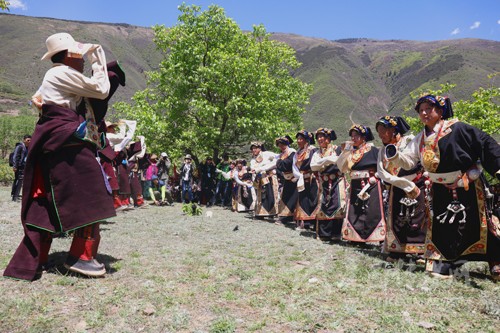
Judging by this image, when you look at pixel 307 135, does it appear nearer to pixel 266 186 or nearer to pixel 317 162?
pixel 317 162

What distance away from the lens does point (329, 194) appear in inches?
281

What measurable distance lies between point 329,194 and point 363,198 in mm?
1155

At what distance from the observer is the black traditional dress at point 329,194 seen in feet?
22.7

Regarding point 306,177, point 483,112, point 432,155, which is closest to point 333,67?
point 483,112

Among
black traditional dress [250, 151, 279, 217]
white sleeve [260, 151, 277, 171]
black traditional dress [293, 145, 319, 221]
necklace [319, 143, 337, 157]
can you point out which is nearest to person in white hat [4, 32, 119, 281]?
necklace [319, 143, 337, 157]

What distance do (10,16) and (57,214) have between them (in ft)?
455

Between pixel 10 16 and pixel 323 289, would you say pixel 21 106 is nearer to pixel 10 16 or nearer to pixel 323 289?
pixel 323 289

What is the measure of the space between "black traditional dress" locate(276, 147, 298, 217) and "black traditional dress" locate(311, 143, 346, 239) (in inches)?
78.7

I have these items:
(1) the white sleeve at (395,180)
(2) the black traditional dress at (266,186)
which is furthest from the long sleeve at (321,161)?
(2) the black traditional dress at (266,186)

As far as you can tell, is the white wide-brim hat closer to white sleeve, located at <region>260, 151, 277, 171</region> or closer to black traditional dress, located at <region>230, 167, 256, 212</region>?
white sleeve, located at <region>260, 151, 277, 171</region>

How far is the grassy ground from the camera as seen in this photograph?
115 inches

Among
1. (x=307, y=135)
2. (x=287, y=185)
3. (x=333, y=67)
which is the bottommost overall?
(x=287, y=185)

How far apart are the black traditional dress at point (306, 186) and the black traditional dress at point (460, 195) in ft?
11.9

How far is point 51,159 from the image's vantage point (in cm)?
372
